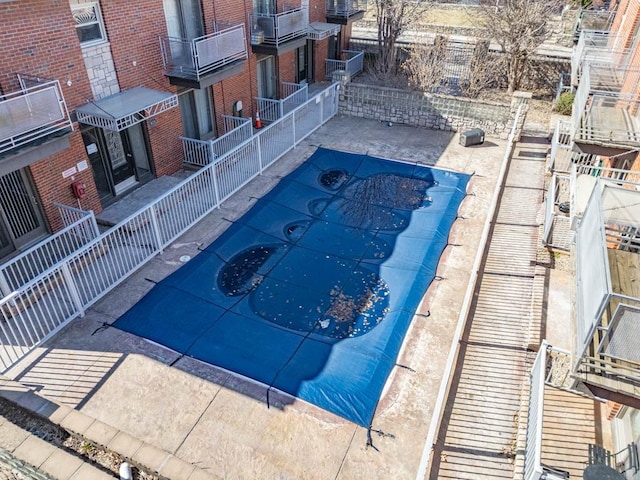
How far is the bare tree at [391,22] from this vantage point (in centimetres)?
2122

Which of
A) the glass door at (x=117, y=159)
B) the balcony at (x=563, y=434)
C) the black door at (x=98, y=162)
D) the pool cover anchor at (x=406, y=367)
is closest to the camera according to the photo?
the balcony at (x=563, y=434)

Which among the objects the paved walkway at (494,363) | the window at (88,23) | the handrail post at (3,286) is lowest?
the paved walkway at (494,363)

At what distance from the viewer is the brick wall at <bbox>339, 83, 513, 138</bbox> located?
651 inches

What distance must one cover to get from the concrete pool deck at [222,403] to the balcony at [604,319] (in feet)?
8.24

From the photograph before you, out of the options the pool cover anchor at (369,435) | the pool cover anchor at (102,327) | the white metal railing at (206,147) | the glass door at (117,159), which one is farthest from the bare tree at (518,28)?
the pool cover anchor at (102,327)

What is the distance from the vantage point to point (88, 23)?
10.1 meters

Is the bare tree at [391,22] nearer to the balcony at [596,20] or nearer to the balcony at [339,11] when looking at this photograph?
the balcony at [339,11]

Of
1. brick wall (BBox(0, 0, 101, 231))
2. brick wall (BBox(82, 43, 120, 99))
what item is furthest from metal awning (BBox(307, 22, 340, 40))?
brick wall (BBox(0, 0, 101, 231))

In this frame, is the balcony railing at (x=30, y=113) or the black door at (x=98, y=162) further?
the black door at (x=98, y=162)

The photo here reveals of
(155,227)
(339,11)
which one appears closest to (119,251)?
(155,227)

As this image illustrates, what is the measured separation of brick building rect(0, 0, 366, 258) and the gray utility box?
7.18 m

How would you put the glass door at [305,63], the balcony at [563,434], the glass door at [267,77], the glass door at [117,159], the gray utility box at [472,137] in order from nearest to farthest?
the balcony at [563,434], the glass door at [117,159], the gray utility box at [472,137], the glass door at [267,77], the glass door at [305,63]

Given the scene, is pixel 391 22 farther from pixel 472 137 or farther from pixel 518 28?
pixel 472 137

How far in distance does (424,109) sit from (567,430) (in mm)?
12746
